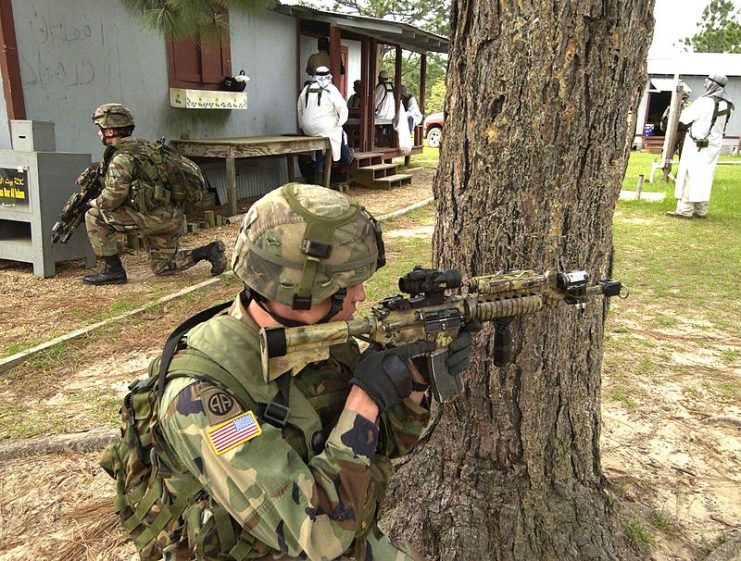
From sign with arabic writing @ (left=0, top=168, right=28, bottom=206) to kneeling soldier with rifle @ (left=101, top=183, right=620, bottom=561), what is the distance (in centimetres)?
515

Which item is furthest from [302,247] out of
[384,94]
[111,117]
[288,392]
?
[384,94]

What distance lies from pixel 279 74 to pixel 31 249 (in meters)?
6.42

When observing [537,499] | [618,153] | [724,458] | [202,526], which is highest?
[618,153]

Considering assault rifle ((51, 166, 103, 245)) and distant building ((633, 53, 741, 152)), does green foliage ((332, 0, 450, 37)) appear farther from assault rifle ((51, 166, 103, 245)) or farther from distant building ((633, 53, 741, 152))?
assault rifle ((51, 166, 103, 245))

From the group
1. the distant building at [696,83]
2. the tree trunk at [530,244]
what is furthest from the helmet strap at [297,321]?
the distant building at [696,83]

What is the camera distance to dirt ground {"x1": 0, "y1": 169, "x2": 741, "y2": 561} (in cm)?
263

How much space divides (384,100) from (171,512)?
13030 millimetres

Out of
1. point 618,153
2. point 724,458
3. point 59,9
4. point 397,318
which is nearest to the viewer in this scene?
point 397,318

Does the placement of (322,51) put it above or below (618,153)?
above

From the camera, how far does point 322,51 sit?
11492 mm

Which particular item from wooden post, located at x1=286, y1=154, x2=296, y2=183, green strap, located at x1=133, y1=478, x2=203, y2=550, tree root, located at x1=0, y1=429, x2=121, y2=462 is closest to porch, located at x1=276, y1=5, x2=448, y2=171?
wooden post, located at x1=286, y1=154, x2=296, y2=183

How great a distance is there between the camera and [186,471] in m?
1.68

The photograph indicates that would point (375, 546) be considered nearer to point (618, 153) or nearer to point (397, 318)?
point (397, 318)

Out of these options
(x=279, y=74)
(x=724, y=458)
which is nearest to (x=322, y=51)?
(x=279, y=74)
